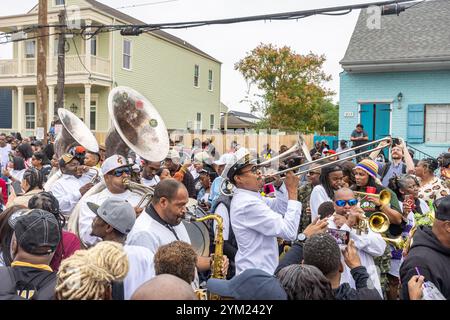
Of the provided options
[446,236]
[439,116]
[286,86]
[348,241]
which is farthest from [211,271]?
[286,86]

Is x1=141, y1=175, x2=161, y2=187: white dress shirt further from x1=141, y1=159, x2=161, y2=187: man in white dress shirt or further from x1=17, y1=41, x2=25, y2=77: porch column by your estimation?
x1=17, y1=41, x2=25, y2=77: porch column

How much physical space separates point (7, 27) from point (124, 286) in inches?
1026

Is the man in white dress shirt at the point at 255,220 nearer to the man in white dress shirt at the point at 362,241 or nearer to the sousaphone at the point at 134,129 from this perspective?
the man in white dress shirt at the point at 362,241

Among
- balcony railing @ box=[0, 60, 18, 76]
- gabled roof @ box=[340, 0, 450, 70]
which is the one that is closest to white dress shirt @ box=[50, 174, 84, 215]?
gabled roof @ box=[340, 0, 450, 70]

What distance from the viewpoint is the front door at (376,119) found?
660 inches

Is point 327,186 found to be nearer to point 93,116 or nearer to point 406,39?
point 406,39

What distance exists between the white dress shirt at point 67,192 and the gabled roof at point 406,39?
12822 millimetres

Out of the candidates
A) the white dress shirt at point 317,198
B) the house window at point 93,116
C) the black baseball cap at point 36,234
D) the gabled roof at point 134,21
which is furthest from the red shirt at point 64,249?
the gabled roof at point 134,21

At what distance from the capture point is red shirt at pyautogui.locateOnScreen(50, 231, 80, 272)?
3.42 metres

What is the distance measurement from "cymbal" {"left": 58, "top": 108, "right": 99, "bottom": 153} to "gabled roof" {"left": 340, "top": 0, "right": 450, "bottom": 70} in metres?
11.6

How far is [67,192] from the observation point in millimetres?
6188

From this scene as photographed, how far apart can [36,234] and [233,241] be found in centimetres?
213

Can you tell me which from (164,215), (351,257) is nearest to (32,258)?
(164,215)

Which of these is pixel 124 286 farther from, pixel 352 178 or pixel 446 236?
pixel 352 178
